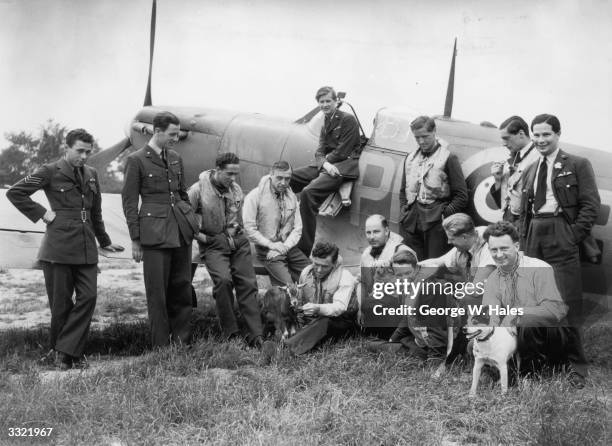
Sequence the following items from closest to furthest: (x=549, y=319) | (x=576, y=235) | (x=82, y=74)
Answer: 1. (x=549, y=319)
2. (x=576, y=235)
3. (x=82, y=74)

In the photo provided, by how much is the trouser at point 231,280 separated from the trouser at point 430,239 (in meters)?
1.53

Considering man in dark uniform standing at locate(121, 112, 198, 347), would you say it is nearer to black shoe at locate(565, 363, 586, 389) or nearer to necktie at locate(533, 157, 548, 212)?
necktie at locate(533, 157, 548, 212)

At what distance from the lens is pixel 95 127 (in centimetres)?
1371

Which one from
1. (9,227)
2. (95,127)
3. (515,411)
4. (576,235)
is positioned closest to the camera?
(515,411)

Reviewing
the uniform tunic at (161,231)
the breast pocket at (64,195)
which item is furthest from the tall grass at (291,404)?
the breast pocket at (64,195)

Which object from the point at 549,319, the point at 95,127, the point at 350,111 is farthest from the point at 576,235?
the point at 95,127

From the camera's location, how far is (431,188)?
19.3 feet

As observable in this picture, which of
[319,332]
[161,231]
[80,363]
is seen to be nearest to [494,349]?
[319,332]

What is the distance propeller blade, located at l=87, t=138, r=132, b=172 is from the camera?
930cm

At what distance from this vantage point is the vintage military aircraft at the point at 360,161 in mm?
6059

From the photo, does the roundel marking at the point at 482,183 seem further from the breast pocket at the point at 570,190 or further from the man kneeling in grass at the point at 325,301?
the man kneeling in grass at the point at 325,301

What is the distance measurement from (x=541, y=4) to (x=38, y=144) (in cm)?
1766

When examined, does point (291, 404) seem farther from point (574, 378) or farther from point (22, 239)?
point (22, 239)

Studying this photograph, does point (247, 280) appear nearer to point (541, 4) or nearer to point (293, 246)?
point (293, 246)
